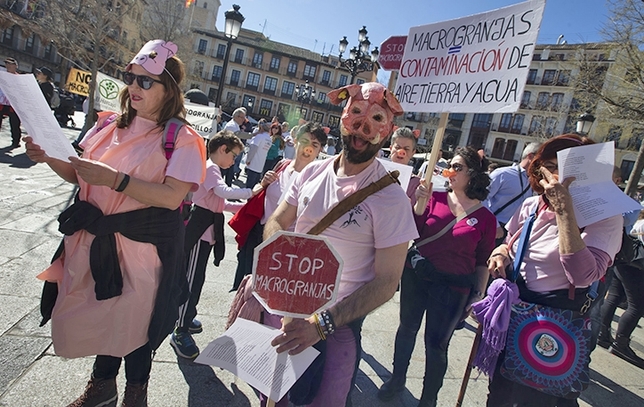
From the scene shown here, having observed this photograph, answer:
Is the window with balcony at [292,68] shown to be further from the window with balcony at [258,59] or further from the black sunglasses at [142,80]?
the black sunglasses at [142,80]

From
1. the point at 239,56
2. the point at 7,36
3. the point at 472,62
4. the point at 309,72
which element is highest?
the point at 309,72

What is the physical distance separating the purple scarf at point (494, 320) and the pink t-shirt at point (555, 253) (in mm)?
134

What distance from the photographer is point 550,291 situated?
1.97 m

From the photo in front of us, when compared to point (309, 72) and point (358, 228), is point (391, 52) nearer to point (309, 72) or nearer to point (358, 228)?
point (358, 228)

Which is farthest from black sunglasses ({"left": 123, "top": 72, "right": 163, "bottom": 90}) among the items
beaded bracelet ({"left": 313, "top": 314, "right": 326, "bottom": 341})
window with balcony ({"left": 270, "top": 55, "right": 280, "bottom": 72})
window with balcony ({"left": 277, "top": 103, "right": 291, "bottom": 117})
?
window with balcony ({"left": 270, "top": 55, "right": 280, "bottom": 72})

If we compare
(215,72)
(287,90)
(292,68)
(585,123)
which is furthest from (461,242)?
(215,72)

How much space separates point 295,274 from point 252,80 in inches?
2283

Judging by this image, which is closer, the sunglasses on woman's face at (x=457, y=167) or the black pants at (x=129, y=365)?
the black pants at (x=129, y=365)

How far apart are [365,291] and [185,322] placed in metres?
1.81

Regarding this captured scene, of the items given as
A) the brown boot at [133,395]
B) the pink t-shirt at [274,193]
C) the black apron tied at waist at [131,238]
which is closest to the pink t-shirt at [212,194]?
the pink t-shirt at [274,193]

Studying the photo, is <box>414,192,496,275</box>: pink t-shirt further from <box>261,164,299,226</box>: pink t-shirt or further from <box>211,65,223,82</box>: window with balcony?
<box>211,65,223,82</box>: window with balcony

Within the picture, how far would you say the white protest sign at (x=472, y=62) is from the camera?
7.54 feet

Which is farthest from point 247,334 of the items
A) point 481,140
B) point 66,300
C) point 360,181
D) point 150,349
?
point 481,140

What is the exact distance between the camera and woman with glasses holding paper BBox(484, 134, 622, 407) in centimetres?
185
